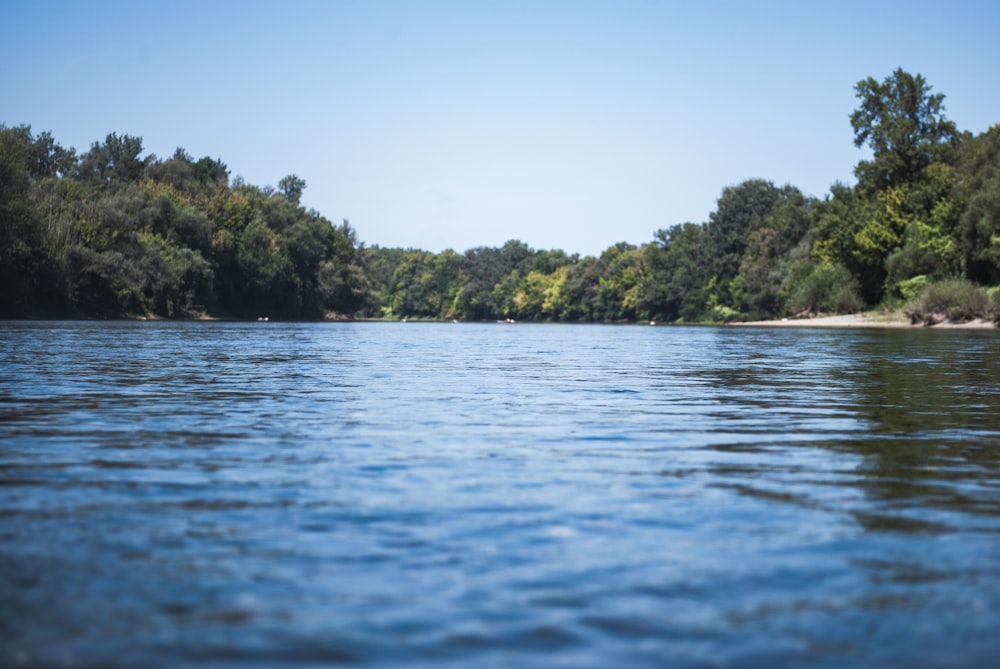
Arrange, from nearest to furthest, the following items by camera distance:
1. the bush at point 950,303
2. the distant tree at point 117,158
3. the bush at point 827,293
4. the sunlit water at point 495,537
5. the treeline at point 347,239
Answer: the sunlit water at point 495,537
the bush at point 950,303
the treeline at point 347,239
the bush at point 827,293
the distant tree at point 117,158

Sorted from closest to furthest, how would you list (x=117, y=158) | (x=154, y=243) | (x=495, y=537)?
1. (x=495, y=537)
2. (x=154, y=243)
3. (x=117, y=158)

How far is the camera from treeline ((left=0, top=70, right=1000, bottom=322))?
81250 millimetres

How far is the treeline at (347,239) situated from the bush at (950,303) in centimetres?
15

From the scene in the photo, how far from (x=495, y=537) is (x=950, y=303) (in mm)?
78637

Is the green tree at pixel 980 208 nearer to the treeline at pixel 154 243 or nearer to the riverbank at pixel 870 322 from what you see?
the riverbank at pixel 870 322

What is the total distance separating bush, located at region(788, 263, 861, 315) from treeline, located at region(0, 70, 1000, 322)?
212mm

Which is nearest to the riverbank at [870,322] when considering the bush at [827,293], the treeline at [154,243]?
the bush at [827,293]

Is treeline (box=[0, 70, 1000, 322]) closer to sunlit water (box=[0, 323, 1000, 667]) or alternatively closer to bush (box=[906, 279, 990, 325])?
bush (box=[906, 279, 990, 325])

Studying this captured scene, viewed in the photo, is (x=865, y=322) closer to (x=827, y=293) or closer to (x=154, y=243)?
(x=827, y=293)

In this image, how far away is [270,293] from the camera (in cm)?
13288

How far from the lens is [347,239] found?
16712 cm

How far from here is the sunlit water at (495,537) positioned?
14.8 feet

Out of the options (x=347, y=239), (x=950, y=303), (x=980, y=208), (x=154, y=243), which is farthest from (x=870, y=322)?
(x=347, y=239)

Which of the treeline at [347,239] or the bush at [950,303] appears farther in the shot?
the treeline at [347,239]
